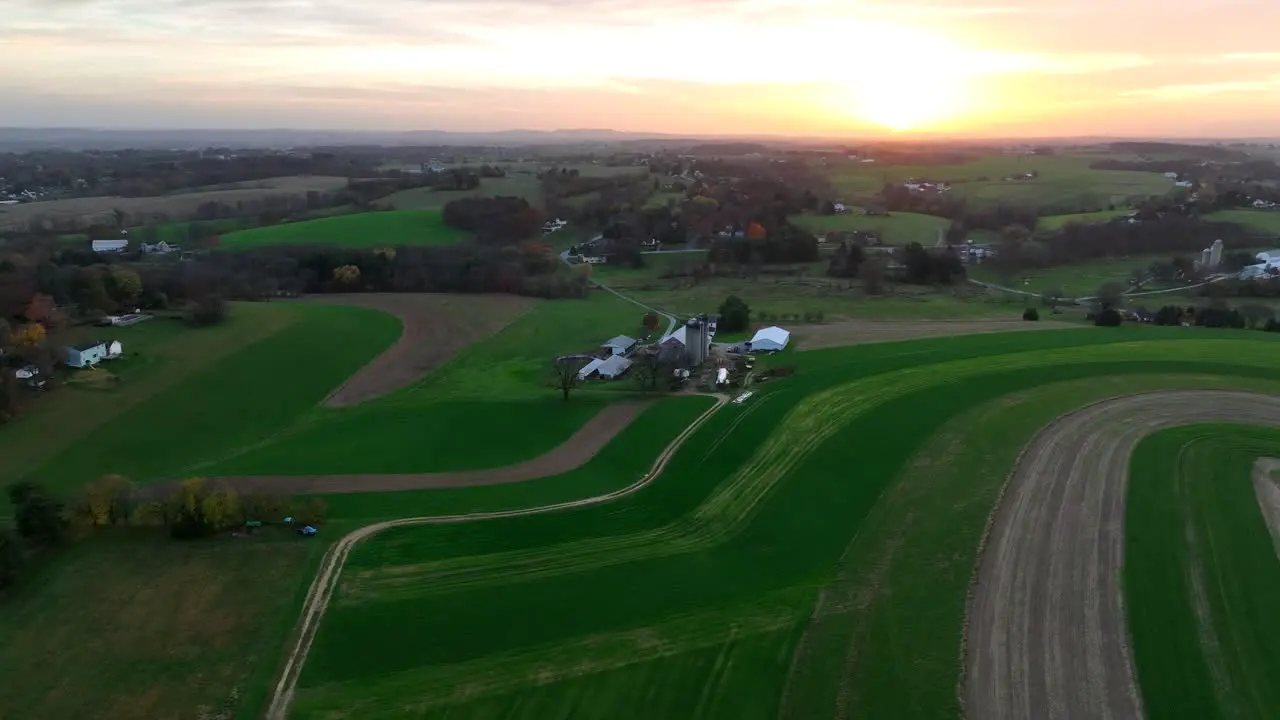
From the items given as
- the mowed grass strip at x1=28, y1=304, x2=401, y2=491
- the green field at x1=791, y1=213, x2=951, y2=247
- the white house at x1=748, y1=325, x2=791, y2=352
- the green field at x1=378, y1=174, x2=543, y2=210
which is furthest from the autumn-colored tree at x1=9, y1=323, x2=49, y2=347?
the green field at x1=791, y1=213, x2=951, y2=247

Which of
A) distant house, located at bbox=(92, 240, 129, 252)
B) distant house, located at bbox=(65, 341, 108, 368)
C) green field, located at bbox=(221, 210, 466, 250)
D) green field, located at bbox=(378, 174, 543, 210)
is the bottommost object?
distant house, located at bbox=(65, 341, 108, 368)

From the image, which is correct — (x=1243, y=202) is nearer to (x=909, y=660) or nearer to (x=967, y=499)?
(x=967, y=499)

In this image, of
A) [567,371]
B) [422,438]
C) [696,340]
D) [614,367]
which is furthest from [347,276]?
[422,438]

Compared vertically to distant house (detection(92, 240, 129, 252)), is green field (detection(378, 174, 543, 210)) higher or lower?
higher

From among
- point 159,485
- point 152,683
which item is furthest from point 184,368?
point 152,683

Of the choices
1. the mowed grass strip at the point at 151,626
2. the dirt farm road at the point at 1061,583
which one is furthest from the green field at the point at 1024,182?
the mowed grass strip at the point at 151,626

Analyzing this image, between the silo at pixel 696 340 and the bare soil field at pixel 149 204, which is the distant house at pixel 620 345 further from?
the bare soil field at pixel 149 204

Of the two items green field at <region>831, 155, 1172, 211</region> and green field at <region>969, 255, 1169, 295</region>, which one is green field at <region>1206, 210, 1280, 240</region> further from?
green field at <region>831, 155, 1172, 211</region>
